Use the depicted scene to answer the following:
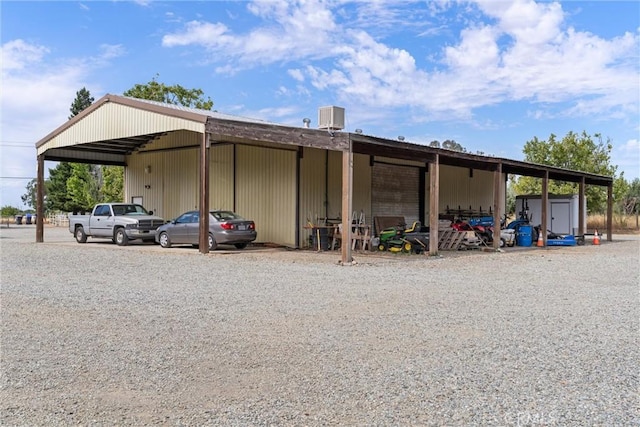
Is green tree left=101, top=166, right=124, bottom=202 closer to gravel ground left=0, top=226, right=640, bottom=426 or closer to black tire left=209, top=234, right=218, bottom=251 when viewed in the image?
black tire left=209, top=234, right=218, bottom=251

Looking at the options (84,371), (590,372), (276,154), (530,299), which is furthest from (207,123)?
(590,372)

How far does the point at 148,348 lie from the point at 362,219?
14.1 metres

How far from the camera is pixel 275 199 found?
20.1 metres

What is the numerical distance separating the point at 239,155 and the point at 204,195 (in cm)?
547

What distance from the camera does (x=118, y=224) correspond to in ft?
67.4

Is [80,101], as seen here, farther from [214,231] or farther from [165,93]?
[214,231]

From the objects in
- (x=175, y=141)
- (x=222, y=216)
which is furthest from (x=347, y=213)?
(x=175, y=141)

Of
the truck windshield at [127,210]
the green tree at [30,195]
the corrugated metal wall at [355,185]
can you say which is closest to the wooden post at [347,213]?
the corrugated metal wall at [355,185]

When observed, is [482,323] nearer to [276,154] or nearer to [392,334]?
[392,334]

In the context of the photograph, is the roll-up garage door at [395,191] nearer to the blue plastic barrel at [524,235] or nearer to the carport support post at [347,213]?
the blue plastic barrel at [524,235]

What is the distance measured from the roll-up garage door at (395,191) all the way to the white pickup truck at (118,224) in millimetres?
8115

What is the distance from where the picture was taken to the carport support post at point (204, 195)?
1600 cm

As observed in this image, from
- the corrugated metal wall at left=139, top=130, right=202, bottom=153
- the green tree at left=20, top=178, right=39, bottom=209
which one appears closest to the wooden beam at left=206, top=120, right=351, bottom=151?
the corrugated metal wall at left=139, top=130, right=202, bottom=153

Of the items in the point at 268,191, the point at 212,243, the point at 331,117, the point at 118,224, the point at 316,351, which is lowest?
the point at 316,351
